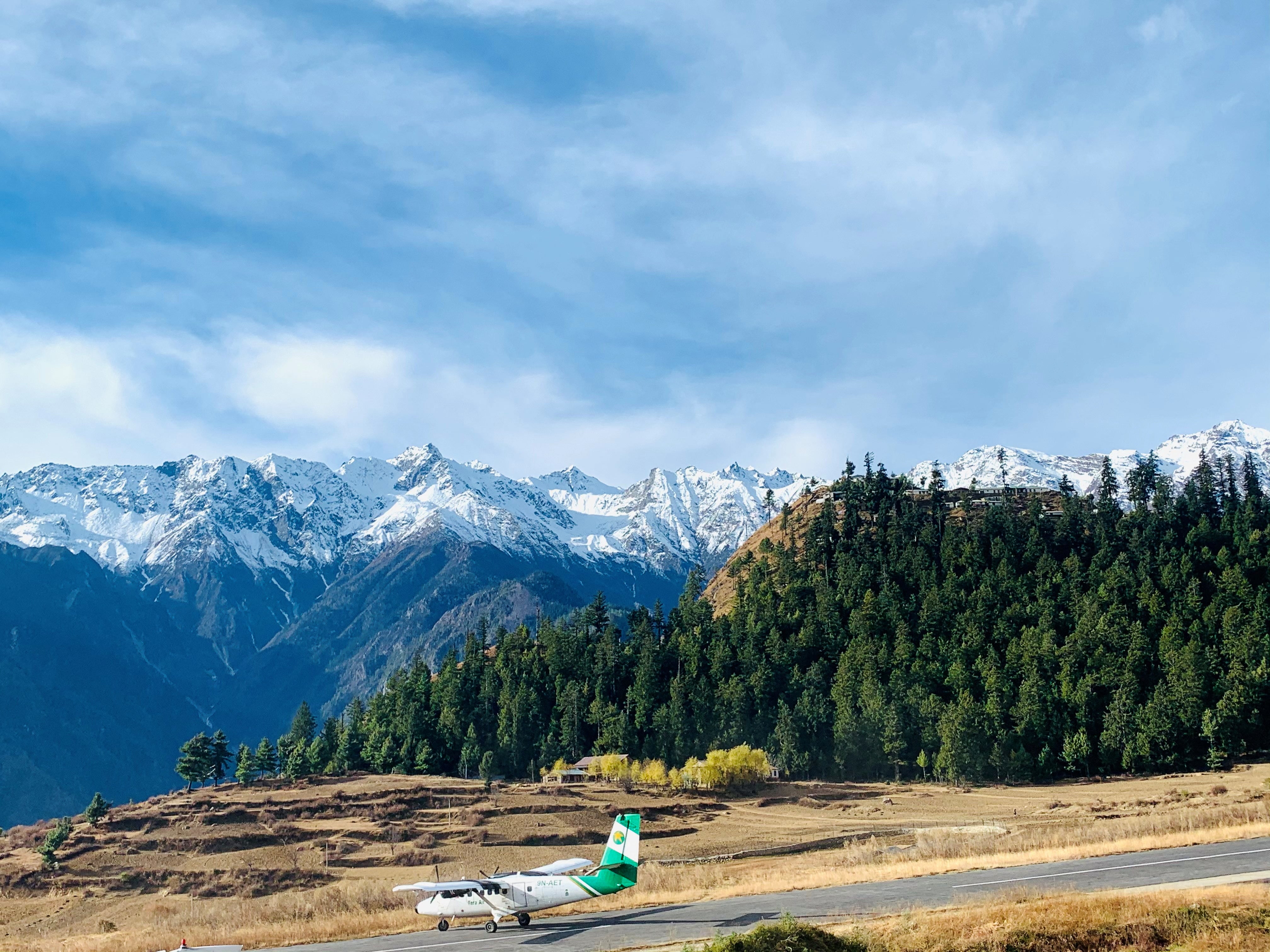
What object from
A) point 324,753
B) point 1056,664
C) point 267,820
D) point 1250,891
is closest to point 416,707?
point 324,753

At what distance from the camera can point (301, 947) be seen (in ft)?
131

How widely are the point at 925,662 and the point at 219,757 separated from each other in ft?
381

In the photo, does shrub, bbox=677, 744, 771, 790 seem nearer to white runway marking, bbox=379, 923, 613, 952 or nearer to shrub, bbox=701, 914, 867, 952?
white runway marking, bbox=379, 923, 613, 952

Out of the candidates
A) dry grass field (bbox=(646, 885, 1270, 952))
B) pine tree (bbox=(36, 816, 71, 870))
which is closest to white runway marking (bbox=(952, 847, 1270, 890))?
dry grass field (bbox=(646, 885, 1270, 952))

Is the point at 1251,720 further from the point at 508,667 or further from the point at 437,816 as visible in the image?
the point at 508,667

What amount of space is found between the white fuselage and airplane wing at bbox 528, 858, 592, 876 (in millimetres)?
932

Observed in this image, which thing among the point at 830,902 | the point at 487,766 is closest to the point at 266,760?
the point at 487,766

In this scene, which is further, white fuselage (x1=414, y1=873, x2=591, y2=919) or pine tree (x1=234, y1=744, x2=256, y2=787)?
pine tree (x1=234, y1=744, x2=256, y2=787)

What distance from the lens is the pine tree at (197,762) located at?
14538 centimetres

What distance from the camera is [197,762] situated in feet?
481

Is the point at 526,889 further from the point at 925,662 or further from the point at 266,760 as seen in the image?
the point at 266,760

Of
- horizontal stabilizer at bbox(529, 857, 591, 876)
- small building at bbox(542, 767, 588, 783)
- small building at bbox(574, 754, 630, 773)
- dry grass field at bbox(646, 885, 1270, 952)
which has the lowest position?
A: small building at bbox(542, 767, 588, 783)

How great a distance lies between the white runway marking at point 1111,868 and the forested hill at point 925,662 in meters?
81.2

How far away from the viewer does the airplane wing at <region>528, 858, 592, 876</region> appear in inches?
1754
